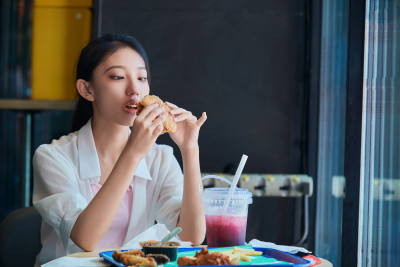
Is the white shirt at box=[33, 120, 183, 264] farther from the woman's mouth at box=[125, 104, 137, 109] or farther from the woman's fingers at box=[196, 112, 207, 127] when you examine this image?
the woman's fingers at box=[196, 112, 207, 127]

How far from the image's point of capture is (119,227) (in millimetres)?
1871

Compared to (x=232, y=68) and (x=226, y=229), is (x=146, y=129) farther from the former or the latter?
(x=232, y=68)

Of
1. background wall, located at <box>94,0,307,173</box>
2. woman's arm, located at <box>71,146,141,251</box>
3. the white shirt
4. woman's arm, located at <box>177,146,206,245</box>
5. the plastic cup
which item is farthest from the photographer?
background wall, located at <box>94,0,307,173</box>

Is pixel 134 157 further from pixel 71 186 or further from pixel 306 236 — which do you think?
pixel 306 236

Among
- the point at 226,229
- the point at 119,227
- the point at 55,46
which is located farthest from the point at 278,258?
the point at 55,46

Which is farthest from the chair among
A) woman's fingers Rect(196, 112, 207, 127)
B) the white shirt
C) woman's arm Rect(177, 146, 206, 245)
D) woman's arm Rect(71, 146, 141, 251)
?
woman's fingers Rect(196, 112, 207, 127)

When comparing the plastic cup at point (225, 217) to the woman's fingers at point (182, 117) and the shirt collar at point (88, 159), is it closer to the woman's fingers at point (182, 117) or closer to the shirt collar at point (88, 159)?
the woman's fingers at point (182, 117)

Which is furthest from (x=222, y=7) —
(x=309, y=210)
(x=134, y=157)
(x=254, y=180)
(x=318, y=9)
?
(x=134, y=157)

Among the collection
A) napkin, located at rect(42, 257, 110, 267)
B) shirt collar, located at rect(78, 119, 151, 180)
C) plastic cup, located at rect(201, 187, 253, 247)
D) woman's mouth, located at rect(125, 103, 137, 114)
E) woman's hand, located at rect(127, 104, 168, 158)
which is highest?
woman's mouth, located at rect(125, 103, 137, 114)

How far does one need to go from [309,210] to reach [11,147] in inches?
59.5

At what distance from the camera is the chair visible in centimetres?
184

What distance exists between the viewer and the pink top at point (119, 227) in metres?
1.82

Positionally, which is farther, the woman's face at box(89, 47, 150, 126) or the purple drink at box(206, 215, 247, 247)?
the woman's face at box(89, 47, 150, 126)

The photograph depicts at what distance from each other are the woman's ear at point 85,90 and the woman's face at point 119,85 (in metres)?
0.03
